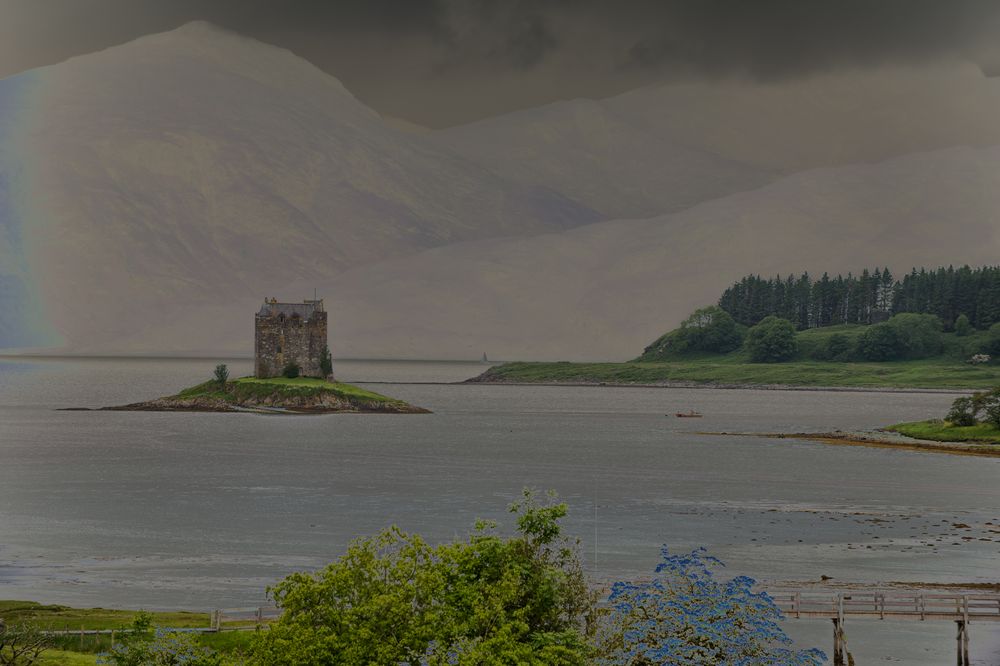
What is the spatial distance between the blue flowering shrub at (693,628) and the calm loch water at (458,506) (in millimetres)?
15856

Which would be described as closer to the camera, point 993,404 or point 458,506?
point 458,506

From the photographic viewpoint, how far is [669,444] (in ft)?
527

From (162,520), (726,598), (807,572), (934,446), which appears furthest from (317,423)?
(726,598)

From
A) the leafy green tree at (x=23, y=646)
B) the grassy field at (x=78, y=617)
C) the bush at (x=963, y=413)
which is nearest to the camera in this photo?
the leafy green tree at (x=23, y=646)

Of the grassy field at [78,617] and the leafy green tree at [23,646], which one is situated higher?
the leafy green tree at [23,646]

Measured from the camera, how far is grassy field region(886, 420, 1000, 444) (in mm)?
141750

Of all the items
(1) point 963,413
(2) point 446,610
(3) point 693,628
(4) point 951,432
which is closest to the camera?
(3) point 693,628

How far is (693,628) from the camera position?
37125 mm

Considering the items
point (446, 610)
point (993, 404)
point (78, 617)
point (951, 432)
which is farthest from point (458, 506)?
point (993, 404)

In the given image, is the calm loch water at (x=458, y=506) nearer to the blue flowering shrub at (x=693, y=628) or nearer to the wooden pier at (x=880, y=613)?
the wooden pier at (x=880, y=613)

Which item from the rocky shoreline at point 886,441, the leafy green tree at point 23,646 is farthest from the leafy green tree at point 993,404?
the leafy green tree at point 23,646

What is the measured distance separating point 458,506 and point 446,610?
186ft

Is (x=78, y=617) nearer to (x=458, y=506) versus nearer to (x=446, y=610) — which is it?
(x=446, y=610)

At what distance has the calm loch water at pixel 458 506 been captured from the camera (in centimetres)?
6512
